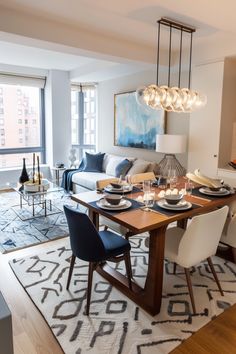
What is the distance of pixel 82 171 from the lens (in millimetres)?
5770

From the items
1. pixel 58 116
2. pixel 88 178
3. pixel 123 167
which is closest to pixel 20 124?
pixel 58 116

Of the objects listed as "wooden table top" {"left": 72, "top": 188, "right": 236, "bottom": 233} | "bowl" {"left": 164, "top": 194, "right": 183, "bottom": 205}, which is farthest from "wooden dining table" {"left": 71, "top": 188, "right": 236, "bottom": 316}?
"bowl" {"left": 164, "top": 194, "right": 183, "bottom": 205}

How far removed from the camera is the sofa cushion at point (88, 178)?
510 centimetres

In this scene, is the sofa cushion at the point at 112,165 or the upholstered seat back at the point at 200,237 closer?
the upholstered seat back at the point at 200,237

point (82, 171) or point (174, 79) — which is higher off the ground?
point (174, 79)

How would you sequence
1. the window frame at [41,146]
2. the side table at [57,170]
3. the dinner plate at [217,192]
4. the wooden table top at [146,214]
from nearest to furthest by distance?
the wooden table top at [146,214]
the dinner plate at [217,192]
the side table at [57,170]
the window frame at [41,146]

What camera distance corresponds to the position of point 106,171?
5.69 meters

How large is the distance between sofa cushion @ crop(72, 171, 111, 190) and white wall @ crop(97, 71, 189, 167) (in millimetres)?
869

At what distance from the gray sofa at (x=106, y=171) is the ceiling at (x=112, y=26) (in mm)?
1685

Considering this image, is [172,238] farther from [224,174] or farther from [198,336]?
[224,174]

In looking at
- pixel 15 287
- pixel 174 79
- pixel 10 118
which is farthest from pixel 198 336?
pixel 10 118

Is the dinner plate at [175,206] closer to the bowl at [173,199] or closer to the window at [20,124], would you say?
the bowl at [173,199]

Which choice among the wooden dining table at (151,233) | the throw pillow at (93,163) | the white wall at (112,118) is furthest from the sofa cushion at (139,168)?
the wooden dining table at (151,233)

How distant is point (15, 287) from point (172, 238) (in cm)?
152
